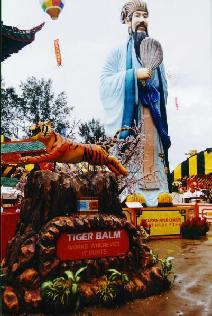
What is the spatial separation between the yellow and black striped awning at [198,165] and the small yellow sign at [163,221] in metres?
4.56

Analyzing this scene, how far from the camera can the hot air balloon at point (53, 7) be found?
1166cm

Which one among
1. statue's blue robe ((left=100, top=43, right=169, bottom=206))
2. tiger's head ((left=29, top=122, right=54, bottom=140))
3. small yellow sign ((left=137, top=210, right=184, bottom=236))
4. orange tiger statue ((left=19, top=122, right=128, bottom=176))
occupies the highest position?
statue's blue robe ((left=100, top=43, right=169, bottom=206))

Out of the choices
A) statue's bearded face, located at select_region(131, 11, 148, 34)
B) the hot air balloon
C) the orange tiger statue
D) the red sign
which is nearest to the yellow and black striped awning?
statue's bearded face, located at select_region(131, 11, 148, 34)

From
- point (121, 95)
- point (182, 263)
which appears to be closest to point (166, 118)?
Result: point (121, 95)

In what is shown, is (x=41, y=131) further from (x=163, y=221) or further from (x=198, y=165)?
(x=198, y=165)

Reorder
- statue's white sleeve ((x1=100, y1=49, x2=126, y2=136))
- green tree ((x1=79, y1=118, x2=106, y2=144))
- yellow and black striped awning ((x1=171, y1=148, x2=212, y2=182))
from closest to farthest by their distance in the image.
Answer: yellow and black striped awning ((x1=171, y1=148, x2=212, y2=182)) < statue's white sleeve ((x1=100, y1=49, x2=126, y2=136)) < green tree ((x1=79, y1=118, x2=106, y2=144))

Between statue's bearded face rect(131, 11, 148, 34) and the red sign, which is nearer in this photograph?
the red sign

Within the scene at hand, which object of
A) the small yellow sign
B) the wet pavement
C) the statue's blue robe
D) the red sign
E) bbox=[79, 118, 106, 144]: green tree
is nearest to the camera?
the wet pavement

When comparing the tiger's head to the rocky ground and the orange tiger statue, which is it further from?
the rocky ground

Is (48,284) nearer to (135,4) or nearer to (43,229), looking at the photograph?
(43,229)

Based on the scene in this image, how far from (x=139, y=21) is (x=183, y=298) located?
15.9 metres

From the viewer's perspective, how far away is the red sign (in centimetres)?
597

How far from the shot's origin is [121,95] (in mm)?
18312

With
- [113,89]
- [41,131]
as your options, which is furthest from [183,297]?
[113,89]
